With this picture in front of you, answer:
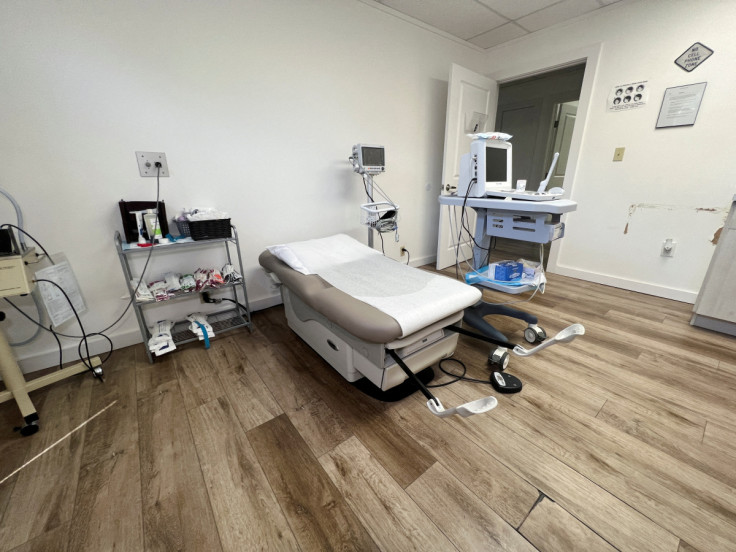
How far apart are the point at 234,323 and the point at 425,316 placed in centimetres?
137

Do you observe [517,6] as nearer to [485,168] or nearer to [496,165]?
[496,165]

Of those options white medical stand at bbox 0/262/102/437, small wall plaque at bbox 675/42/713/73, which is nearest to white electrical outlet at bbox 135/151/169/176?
white medical stand at bbox 0/262/102/437

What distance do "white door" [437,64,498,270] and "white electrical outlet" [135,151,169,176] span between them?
2.13m

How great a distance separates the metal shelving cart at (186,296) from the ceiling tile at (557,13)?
2.92 metres

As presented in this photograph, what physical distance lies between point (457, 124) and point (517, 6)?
0.86 metres

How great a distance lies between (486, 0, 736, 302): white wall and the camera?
190 cm

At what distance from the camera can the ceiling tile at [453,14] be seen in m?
2.14

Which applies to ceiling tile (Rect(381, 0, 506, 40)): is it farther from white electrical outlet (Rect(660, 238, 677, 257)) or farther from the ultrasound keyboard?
white electrical outlet (Rect(660, 238, 677, 257))

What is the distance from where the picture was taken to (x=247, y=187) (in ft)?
6.21

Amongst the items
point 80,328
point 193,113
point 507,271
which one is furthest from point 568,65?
point 80,328

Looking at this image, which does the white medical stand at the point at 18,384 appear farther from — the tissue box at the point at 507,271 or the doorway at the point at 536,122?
the doorway at the point at 536,122

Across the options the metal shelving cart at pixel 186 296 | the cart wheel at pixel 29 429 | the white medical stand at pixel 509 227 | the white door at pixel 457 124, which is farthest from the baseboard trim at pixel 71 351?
the white door at pixel 457 124

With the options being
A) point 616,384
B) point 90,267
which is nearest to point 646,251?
point 616,384

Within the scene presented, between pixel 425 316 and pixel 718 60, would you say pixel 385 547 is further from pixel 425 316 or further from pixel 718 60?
pixel 718 60
